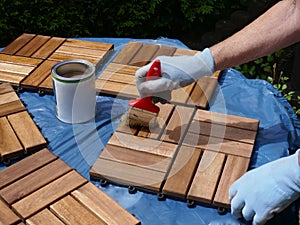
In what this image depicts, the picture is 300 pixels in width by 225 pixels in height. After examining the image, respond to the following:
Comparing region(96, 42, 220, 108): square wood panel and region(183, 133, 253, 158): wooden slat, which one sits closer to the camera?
region(183, 133, 253, 158): wooden slat

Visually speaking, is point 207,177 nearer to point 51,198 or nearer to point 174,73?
point 174,73

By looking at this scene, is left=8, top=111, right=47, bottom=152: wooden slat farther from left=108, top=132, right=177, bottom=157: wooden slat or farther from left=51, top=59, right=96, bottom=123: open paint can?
left=108, top=132, right=177, bottom=157: wooden slat

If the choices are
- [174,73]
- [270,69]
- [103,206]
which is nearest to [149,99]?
[174,73]

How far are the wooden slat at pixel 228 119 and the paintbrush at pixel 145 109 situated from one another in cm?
24

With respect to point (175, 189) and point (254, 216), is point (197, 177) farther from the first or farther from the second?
point (254, 216)

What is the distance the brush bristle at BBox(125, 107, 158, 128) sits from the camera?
2.01 meters

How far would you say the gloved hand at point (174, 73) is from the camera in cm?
199

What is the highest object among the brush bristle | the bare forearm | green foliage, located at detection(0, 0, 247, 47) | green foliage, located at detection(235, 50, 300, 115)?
the bare forearm

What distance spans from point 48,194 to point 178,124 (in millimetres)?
670

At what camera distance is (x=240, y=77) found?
2541 millimetres

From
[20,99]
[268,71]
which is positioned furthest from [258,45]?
[268,71]

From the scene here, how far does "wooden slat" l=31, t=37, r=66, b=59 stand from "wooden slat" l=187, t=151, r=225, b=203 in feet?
3.81

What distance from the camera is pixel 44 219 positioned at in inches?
65.2

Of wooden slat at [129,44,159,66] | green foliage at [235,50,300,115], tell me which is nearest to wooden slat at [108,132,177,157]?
wooden slat at [129,44,159,66]
